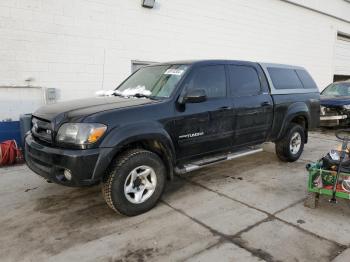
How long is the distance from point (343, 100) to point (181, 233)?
7971 millimetres

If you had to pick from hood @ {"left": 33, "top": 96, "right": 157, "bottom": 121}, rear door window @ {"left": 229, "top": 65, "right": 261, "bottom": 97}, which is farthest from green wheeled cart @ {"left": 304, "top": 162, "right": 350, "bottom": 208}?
hood @ {"left": 33, "top": 96, "right": 157, "bottom": 121}

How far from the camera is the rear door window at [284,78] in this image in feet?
18.6

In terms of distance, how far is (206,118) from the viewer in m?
4.36

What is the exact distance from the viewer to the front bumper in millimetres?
3297

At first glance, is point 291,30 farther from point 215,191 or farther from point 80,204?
point 80,204

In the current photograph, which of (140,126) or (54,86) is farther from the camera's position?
(54,86)

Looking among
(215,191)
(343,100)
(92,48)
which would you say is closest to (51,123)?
(215,191)

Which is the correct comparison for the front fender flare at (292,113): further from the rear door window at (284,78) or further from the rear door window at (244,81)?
the rear door window at (244,81)

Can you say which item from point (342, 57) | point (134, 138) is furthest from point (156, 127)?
point (342, 57)

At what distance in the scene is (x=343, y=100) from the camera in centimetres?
936

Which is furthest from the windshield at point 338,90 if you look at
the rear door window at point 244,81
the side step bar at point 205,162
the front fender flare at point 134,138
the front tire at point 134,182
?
the front tire at point 134,182

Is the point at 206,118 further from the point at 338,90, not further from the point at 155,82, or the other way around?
the point at 338,90

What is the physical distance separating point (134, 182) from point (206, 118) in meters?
1.34

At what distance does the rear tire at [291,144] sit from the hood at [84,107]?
301 cm
